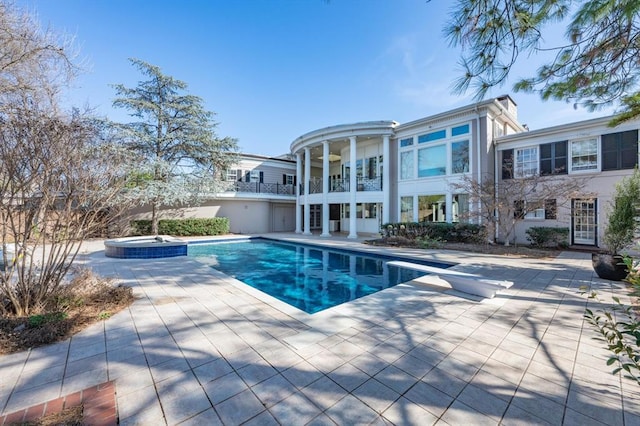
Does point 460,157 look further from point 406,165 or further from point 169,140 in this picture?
point 169,140

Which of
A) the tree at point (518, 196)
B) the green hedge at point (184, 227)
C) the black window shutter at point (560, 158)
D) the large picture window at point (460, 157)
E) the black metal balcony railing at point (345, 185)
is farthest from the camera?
the black metal balcony railing at point (345, 185)

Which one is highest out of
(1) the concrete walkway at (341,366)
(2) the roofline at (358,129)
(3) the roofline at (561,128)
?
(2) the roofline at (358,129)

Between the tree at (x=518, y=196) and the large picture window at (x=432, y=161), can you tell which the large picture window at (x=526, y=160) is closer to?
the tree at (x=518, y=196)

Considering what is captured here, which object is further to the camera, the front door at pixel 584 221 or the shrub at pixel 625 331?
the front door at pixel 584 221

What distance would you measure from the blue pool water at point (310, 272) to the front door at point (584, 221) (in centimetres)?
820

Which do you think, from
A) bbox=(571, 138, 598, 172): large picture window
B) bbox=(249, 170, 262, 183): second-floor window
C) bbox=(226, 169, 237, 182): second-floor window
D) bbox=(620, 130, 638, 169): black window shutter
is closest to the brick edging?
bbox=(571, 138, 598, 172): large picture window

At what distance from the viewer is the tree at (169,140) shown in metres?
14.1

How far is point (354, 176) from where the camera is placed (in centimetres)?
1498

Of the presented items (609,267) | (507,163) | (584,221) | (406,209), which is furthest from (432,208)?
(609,267)

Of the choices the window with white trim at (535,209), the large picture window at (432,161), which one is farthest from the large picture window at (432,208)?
the window with white trim at (535,209)

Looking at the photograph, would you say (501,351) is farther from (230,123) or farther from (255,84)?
(230,123)

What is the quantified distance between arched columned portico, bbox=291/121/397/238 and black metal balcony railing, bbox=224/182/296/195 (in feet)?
6.52

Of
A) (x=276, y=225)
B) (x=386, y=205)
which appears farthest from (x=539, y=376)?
(x=276, y=225)

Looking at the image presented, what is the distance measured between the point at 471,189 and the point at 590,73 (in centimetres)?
749
